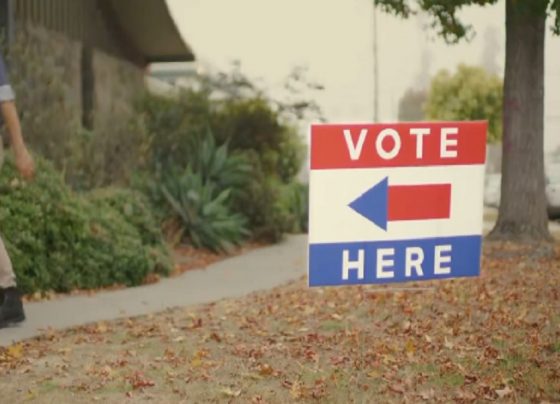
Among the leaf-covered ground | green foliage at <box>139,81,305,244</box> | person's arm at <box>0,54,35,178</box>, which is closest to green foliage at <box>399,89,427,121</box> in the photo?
green foliage at <box>139,81,305,244</box>

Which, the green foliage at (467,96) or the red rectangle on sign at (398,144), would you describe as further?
the green foliage at (467,96)

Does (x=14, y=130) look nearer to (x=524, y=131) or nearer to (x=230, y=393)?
(x=230, y=393)

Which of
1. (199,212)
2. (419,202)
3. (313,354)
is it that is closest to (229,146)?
(199,212)

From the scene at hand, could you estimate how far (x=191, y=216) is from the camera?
1504 cm

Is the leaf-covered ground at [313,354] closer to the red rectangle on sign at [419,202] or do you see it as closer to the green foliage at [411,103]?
the red rectangle on sign at [419,202]

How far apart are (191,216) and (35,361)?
8.93 metres

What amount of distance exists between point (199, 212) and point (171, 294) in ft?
17.6

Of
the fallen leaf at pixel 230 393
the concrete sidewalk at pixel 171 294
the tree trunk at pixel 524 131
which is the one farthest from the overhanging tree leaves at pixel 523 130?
the fallen leaf at pixel 230 393

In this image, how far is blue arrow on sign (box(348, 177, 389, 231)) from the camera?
17.9 feet

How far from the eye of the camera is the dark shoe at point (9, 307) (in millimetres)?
7144

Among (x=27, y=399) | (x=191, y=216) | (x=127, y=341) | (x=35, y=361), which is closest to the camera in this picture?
(x=27, y=399)

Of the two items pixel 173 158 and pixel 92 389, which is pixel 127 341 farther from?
pixel 173 158

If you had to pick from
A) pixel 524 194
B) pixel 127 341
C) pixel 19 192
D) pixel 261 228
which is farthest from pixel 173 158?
pixel 127 341

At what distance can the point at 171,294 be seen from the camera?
9.92 metres
